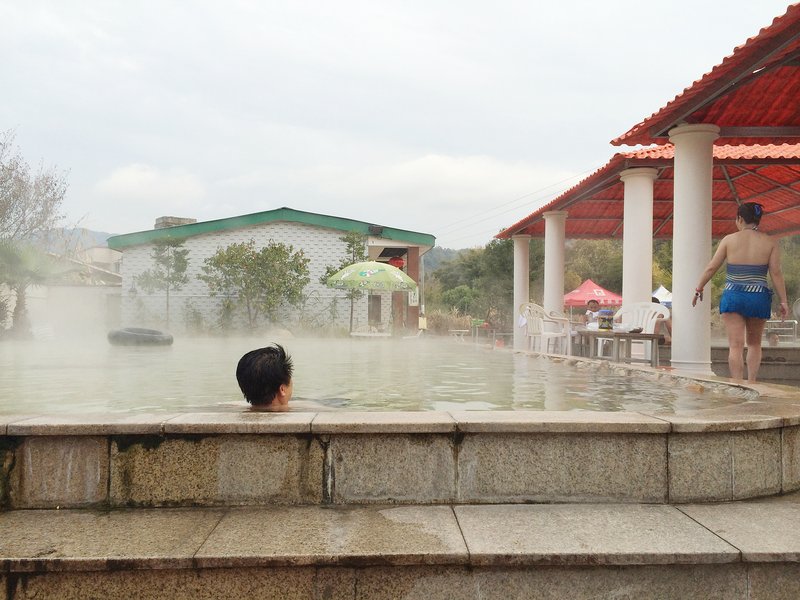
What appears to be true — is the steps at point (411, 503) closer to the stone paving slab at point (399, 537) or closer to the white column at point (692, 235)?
the stone paving slab at point (399, 537)

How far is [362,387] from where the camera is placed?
19.8 ft

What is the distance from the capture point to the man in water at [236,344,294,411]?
12.8ft

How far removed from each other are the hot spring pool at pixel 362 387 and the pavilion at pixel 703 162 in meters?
1.46

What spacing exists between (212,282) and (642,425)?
1920 cm

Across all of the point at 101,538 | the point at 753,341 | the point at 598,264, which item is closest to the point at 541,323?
the point at 753,341

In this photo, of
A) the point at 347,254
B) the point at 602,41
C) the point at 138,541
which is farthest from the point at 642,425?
the point at 347,254

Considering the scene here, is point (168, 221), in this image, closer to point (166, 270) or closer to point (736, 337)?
point (166, 270)

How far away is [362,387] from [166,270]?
16437 mm

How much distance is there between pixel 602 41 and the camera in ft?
29.6

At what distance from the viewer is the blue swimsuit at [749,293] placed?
17.4 feet

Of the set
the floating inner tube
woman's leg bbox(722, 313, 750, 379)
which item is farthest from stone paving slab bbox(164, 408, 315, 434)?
the floating inner tube

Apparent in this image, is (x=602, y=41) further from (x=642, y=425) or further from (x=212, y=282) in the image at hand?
(x=212, y=282)

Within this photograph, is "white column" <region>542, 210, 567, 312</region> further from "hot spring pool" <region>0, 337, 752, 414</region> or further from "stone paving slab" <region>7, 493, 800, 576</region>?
"stone paving slab" <region>7, 493, 800, 576</region>

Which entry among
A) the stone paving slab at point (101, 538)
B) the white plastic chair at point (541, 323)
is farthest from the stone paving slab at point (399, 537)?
the white plastic chair at point (541, 323)
